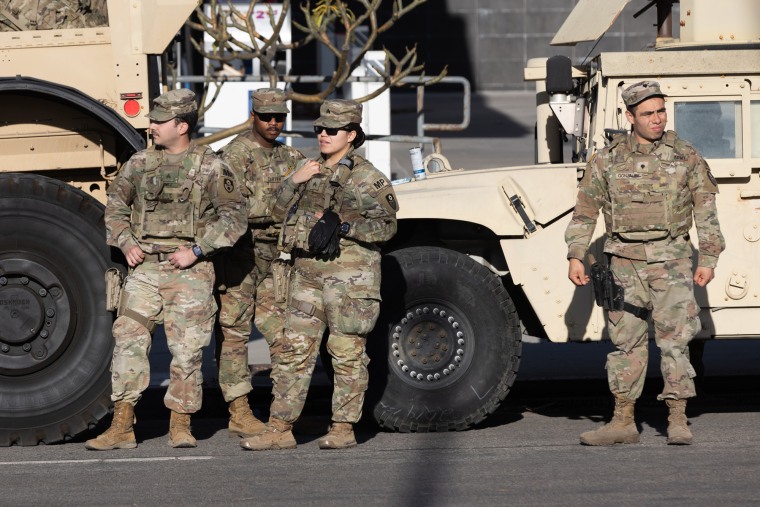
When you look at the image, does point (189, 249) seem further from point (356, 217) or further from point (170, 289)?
point (356, 217)

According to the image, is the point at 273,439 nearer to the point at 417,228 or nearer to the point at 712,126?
A: the point at 417,228

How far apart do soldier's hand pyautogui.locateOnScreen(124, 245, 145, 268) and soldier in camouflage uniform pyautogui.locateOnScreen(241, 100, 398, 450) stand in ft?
2.30

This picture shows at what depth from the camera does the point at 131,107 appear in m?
6.88

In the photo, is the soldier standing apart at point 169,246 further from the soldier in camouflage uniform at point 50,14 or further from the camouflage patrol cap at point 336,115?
the soldier in camouflage uniform at point 50,14

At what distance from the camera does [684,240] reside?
677cm

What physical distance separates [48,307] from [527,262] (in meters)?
2.46

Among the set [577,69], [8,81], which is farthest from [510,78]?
[8,81]

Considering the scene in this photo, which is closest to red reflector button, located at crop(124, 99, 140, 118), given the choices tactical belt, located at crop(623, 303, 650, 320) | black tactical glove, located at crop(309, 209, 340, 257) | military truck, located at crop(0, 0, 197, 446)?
military truck, located at crop(0, 0, 197, 446)

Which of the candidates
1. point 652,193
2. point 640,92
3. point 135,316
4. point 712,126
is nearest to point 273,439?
point 135,316

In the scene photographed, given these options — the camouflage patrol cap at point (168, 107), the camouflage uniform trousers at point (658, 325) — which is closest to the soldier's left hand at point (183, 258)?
the camouflage patrol cap at point (168, 107)

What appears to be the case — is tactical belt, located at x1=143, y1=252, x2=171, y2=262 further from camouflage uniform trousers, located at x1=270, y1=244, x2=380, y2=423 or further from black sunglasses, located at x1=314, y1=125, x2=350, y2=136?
black sunglasses, located at x1=314, y1=125, x2=350, y2=136

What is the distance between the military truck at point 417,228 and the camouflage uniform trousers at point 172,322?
0.20 meters

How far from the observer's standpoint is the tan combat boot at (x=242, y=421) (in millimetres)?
7125

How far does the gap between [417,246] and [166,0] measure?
1.84 meters
